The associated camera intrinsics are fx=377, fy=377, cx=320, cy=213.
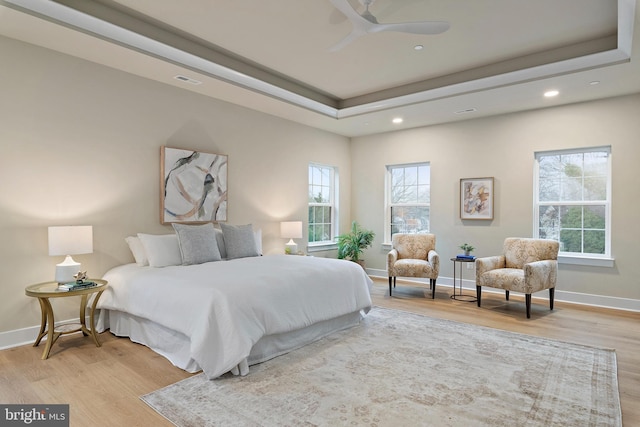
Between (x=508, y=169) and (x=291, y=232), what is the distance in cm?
341

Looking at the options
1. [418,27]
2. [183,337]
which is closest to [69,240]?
[183,337]

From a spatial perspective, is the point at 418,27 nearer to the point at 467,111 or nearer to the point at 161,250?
the point at 467,111

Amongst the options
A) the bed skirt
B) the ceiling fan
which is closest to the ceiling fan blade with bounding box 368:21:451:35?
the ceiling fan

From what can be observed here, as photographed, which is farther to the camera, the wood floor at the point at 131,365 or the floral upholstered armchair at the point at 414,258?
the floral upholstered armchair at the point at 414,258

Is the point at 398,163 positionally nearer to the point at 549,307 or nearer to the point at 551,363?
the point at 549,307

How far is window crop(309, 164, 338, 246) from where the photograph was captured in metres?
6.75

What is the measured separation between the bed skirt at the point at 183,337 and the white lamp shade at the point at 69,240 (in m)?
0.75

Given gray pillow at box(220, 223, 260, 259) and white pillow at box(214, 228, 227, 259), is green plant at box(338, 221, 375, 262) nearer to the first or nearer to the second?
gray pillow at box(220, 223, 260, 259)

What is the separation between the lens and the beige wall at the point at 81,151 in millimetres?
3387

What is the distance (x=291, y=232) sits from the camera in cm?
575

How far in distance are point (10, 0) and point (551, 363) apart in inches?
197

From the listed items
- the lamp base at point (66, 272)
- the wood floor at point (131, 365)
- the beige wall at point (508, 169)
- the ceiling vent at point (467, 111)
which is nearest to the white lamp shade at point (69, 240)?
the lamp base at point (66, 272)

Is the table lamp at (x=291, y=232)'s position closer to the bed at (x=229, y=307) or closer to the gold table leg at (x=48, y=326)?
the bed at (x=229, y=307)

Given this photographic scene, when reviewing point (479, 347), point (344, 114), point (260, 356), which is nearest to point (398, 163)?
point (344, 114)
